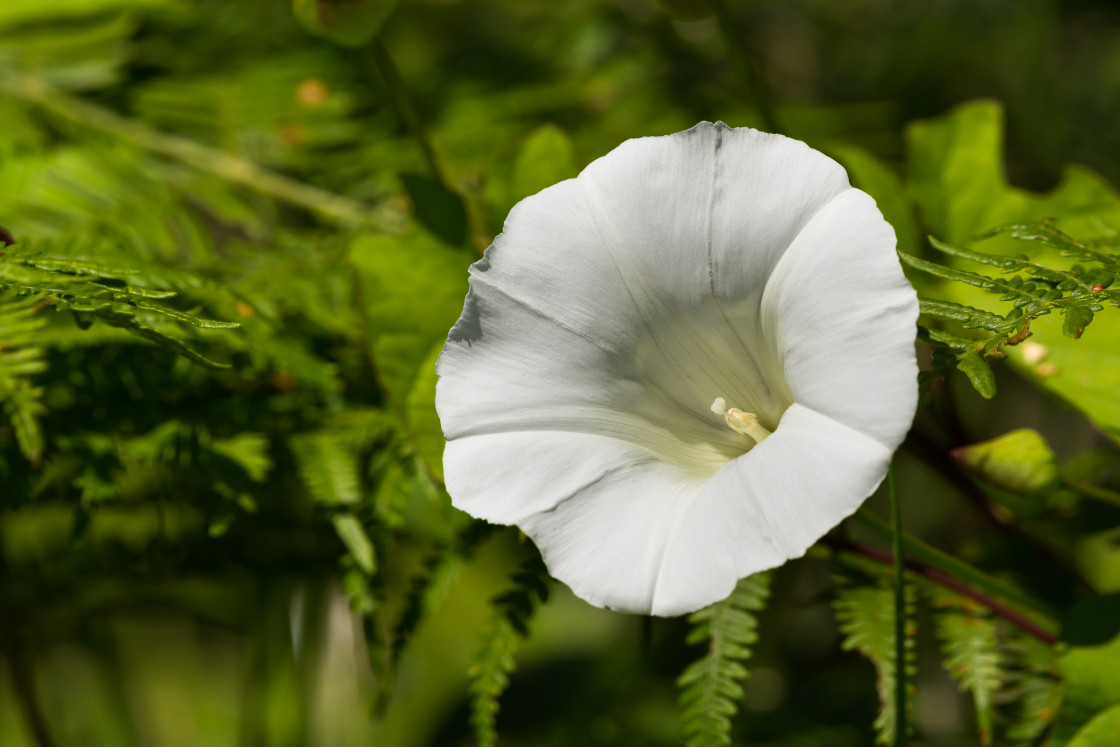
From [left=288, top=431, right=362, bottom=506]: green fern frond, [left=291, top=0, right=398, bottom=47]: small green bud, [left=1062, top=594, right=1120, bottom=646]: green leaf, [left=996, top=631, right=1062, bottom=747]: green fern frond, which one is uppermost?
[left=291, top=0, right=398, bottom=47]: small green bud

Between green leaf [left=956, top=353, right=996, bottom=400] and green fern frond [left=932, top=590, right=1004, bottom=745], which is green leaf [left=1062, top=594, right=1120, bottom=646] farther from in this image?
green leaf [left=956, top=353, right=996, bottom=400]

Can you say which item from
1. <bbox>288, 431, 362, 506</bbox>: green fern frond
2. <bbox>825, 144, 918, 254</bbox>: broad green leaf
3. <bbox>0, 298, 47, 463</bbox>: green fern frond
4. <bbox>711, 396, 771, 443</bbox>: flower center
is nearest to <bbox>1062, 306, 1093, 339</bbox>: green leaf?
<bbox>711, 396, 771, 443</bbox>: flower center

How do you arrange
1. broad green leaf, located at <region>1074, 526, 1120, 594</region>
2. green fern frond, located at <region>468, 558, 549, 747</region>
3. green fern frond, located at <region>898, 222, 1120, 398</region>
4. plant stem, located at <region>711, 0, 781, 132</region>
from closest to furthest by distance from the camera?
green fern frond, located at <region>898, 222, 1120, 398</region> < green fern frond, located at <region>468, 558, 549, 747</region> < plant stem, located at <region>711, 0, 781, 132</region> < broad green leaf, located at <region>1074, 526, 1120, 594</region>

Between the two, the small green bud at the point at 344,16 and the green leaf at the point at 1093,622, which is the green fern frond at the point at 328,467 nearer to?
the small green bud at the point at 344,16

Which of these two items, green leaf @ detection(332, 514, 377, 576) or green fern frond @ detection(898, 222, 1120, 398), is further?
green leaf @ detection(332, 514, 377, 576)

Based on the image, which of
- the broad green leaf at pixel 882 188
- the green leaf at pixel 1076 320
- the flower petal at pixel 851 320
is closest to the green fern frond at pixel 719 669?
the flower petal at pixel 851 320

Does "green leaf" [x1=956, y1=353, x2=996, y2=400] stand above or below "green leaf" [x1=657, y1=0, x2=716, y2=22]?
below
